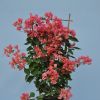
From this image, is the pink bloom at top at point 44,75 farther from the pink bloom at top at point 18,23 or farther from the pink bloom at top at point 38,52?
the pink bloom at top at point 18,23

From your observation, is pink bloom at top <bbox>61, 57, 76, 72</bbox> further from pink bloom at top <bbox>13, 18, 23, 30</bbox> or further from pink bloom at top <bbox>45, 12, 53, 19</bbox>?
pink bloom at top <bbox>13, 18, 23, 30</bbox>

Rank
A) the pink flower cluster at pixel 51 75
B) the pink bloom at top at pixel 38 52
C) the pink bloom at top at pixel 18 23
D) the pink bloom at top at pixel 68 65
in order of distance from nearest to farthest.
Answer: the pink flower cluster at pixel 51 75, the pink bloom at top at pixel 68 65, the pink bloom at top at pixel 38 52, the pink bloom at top at pixel 18 23

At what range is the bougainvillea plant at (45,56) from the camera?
11.5 meters

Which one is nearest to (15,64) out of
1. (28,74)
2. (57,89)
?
(28,74)

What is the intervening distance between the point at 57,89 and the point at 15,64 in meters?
1.09

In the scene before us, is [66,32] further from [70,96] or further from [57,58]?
[70,96]

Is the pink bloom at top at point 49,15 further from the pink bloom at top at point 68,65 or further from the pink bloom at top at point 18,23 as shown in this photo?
the pink bloom at top at point 68,65

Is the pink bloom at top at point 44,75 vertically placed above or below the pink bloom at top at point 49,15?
below

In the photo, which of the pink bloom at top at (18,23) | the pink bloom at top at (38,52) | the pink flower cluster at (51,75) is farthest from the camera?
the pink bloom at top at (18,23)

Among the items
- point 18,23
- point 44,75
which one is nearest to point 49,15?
point 18,23

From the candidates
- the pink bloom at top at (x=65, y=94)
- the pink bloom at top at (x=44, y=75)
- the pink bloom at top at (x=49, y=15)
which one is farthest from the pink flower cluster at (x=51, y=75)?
the pink bloom at top at (x=49, y=15)

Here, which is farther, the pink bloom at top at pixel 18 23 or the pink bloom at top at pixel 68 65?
the pink bloom at top at pixel 18 23

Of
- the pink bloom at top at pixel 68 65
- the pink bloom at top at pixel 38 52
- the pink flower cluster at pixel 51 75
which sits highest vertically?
the pink bloom at top at pixel 38 52

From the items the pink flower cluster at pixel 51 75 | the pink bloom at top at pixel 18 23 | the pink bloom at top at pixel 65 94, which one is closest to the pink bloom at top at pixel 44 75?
the pink flower cluster at pixel 51 75
